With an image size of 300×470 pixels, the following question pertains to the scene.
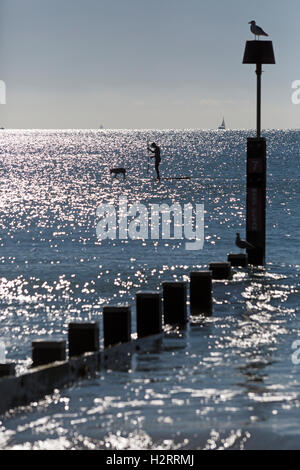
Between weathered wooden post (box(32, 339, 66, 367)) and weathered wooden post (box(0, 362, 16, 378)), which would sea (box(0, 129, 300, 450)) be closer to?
weathered wooden post (box(32, 339, 66, 367))

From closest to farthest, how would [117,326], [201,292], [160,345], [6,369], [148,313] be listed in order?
[6,369] → [117,326] → [160,345] → [148,313] → [201,292]

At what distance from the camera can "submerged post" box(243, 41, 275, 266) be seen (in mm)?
27891

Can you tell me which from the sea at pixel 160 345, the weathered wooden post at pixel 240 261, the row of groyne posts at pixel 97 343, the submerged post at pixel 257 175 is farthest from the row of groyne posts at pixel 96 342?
the weathered wooden post at pixel 240 261

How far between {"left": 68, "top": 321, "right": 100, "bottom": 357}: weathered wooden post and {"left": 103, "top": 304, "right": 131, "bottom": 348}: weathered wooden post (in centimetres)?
107

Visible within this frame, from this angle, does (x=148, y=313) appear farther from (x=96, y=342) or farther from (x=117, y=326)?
(x=96, y=342)

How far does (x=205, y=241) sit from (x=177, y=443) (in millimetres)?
34780

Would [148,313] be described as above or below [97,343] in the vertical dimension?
above

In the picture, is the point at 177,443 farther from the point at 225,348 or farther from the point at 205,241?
the point at 205,241

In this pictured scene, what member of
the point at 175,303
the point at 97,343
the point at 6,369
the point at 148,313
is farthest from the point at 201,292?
the point at 6,369

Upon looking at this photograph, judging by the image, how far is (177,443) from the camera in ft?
39.3

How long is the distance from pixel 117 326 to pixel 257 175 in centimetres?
1211

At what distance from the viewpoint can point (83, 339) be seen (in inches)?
625

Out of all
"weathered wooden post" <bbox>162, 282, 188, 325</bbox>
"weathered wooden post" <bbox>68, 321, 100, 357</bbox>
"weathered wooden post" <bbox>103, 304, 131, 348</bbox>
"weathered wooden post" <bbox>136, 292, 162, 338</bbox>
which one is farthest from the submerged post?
"weathered wooden post" <bbox>68, 321, 100, 357</bbox>

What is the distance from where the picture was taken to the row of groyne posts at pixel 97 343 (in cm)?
1350
